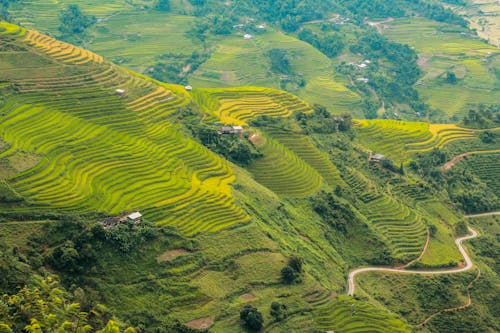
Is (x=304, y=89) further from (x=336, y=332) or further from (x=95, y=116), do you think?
(x=336, y=332)

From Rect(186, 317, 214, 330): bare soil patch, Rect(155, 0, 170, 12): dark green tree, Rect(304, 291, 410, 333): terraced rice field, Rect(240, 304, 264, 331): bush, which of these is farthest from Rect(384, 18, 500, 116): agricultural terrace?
Rect(186, 317, 214, 330): bare soil patch

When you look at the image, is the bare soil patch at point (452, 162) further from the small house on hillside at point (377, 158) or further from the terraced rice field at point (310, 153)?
the terraced rice field at point (310, 153)

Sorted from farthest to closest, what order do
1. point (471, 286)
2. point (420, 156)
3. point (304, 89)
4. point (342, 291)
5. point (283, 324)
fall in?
point (304, 89) < point (420, 156) < point (471, 286) < point (342, 291) < point (283, 324)

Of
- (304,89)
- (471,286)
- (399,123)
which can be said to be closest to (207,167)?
(471,286)

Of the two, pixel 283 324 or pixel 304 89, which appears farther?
pixel 304 89

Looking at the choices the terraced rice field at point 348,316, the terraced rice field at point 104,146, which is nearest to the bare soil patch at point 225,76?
the terraced rice field at point 104,146

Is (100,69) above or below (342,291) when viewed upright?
above
